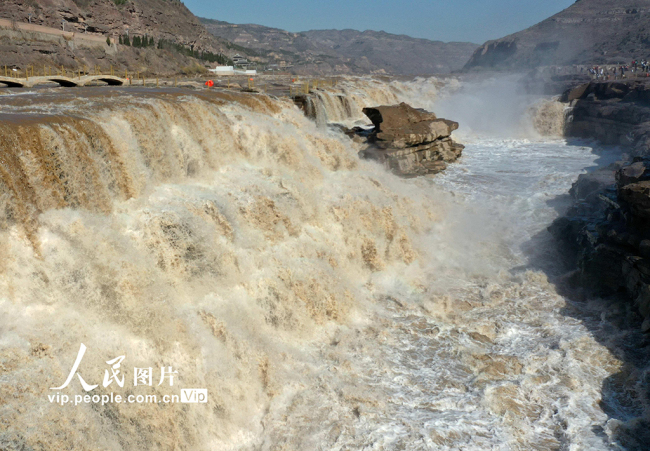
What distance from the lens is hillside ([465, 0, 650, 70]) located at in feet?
201

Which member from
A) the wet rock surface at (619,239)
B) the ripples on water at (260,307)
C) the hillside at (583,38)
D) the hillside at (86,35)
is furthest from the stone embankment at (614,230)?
the hillside at (583,38)

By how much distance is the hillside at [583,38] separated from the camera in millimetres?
61219

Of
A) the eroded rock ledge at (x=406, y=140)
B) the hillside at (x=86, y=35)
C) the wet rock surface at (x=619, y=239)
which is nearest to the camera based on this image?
the wet rock surface at (x=619, y=239)

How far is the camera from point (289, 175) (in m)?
11.8

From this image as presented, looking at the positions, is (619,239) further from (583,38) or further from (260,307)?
(583,38)

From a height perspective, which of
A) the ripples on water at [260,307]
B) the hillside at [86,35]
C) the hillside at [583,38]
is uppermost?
the hillside at [583,38]

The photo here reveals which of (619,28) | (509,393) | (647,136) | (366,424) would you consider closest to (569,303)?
(509,393)

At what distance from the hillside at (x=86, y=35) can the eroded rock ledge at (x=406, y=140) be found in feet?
80.0

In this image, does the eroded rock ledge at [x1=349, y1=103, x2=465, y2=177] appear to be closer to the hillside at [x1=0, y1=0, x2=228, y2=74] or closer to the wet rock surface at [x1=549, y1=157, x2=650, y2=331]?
the wet rock surface at [x1=549, y1=157, x2=650, y2=331]

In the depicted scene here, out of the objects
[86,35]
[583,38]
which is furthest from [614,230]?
[583,38]

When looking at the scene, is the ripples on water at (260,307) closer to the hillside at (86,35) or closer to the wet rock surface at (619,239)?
the wet rock surface at (619,239)

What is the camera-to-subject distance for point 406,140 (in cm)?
1698

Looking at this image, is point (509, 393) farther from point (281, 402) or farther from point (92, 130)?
point (92, 130)

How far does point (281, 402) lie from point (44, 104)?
910cm
